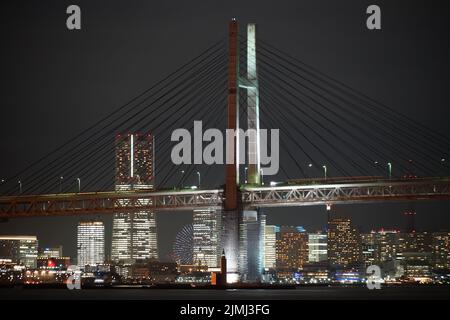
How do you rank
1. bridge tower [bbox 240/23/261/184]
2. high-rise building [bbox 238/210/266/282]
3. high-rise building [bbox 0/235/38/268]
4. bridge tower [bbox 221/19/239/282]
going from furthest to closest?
high-rise building [bbox 0/235/38/268], bridge tower [bbox 240/23/261/184], high-rise building [bbox 238/210/266/282], bridge tower [bbox 221/19/239/282]

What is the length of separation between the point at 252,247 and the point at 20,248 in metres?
118

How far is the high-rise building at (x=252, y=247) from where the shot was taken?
77.9 m

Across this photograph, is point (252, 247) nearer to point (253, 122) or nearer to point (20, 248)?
point (253, 122)

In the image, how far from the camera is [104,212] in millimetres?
86812

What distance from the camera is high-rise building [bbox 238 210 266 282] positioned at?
77938 millimetres

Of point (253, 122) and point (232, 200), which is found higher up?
point (253, 122)

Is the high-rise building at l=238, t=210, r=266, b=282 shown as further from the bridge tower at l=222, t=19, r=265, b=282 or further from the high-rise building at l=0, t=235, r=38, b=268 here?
the high-rise building at l=0, t=235, r=38, b=268

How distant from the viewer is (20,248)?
19162cm

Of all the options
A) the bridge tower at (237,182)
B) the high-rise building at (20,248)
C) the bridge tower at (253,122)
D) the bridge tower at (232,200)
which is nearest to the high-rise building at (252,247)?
the bridge tower at (237,182)

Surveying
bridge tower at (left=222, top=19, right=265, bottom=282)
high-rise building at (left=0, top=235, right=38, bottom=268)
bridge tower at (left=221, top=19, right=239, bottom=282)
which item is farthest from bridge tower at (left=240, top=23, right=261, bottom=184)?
high-rise building at (left=0, top=235, right=38, bottom=268)

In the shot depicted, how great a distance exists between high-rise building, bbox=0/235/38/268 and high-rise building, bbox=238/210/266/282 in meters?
111

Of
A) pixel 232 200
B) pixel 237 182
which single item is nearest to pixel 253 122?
pixel 237 182

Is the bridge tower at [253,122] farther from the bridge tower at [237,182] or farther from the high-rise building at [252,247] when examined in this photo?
the high-rise building at [252,247]
